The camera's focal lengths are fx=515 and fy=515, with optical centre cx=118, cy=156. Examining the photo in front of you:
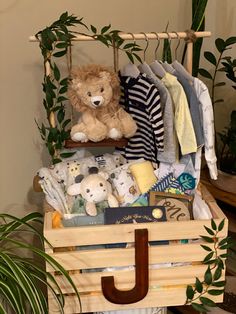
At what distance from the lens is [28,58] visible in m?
1.92

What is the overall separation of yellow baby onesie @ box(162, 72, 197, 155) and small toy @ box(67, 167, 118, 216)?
0.86 feet

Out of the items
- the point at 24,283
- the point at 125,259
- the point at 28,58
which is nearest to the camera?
the point at 24,283

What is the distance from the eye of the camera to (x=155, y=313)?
5.39 feet

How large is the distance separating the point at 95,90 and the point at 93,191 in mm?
307

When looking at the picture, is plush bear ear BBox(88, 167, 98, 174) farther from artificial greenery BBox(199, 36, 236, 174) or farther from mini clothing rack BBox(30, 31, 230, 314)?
artificial greenery BBox(199, 36, 236, 174)

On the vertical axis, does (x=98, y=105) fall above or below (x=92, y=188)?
above

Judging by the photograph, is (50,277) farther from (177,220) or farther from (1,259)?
(177,220)

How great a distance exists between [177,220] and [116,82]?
0.46 metres

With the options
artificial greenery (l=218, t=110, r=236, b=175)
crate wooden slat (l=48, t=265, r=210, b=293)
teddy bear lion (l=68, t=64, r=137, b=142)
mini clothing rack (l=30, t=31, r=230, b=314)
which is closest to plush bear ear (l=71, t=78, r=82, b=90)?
teddy bear lion (l=68, t=64, r=137, b=142)

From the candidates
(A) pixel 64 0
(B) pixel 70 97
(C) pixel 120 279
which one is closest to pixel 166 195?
(C) pixel 120 279

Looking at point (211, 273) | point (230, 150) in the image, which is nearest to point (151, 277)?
point (211, 273)

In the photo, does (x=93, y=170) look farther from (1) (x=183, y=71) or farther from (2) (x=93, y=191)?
(1) (x=183, y=71)

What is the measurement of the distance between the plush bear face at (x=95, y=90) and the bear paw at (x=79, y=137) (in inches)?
3.7

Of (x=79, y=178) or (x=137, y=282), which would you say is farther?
(x=79, y=178)
